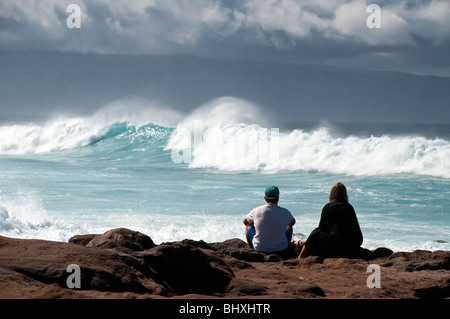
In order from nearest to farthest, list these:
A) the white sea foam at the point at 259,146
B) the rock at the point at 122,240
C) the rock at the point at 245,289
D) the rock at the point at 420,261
Result: 1. the rock at the point at 245,289
2. the rock at the point at 122,240
3. the rock at the point at 420,261
4. the white sea foam at the point at 259,146

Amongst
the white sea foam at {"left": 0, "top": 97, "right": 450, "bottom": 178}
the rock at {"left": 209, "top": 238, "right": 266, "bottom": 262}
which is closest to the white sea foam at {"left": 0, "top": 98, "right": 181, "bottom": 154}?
the white sea foam at {"left": 0, "top": 97, "right": 450, "bottom": 178}

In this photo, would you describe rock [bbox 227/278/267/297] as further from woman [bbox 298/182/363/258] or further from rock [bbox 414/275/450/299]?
woman [bbox 298/182/363/258]

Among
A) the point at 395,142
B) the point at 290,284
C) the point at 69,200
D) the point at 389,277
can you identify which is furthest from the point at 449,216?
the point at 395,142

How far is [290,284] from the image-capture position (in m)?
Result: 4.75

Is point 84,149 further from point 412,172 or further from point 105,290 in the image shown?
point 105,290

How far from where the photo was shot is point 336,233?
267 inches

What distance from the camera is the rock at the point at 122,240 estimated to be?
5898 mm

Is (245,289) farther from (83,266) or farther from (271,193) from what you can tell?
(271,193)

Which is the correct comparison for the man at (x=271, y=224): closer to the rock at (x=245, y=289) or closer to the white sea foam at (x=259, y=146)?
the rock at (x=245, y=289)

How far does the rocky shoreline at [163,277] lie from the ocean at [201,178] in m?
4.04

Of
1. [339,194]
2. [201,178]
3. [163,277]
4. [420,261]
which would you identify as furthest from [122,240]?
[201,178]

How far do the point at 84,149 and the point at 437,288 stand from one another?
99.5 ft

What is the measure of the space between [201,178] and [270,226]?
15.6 m
